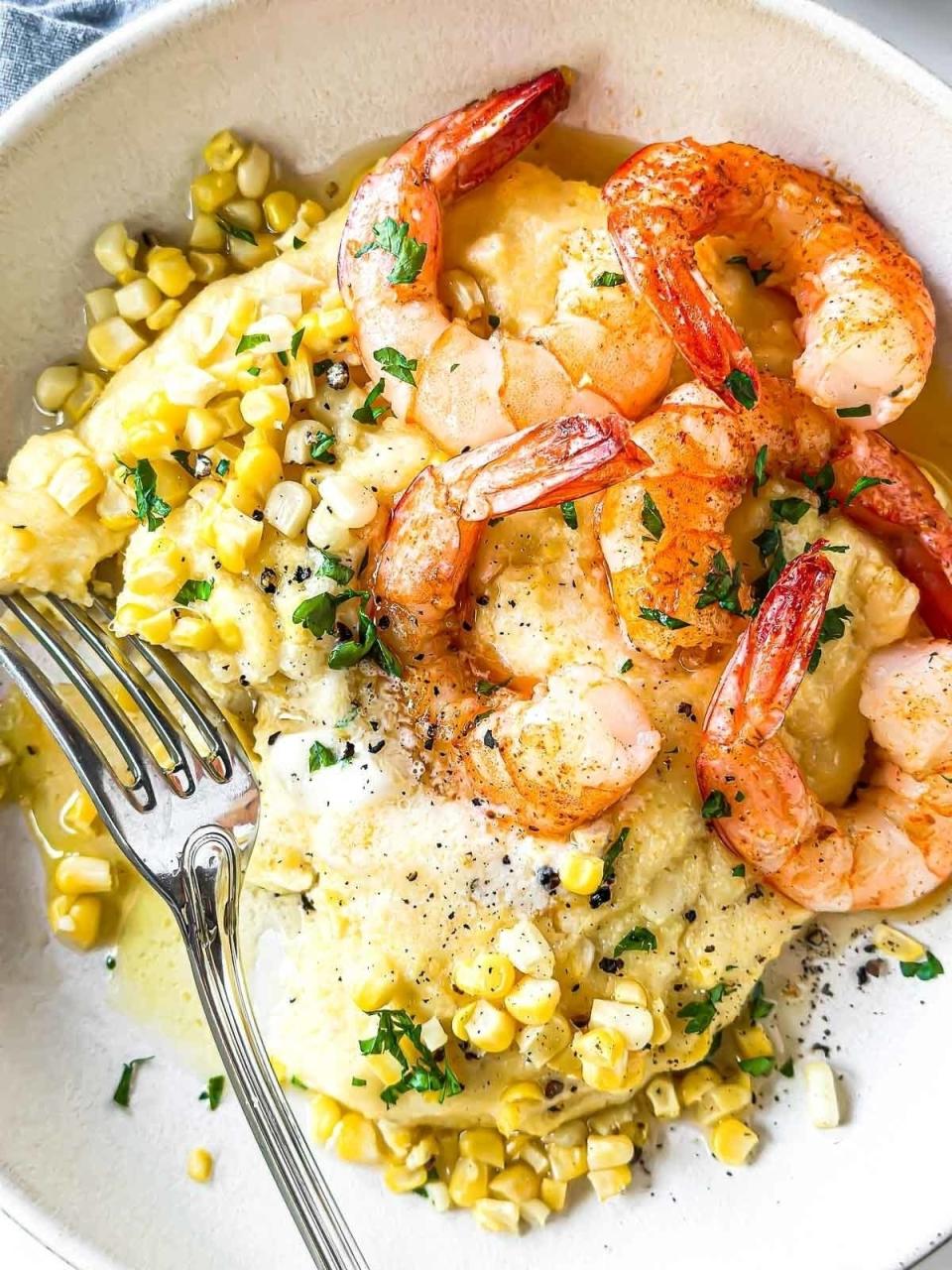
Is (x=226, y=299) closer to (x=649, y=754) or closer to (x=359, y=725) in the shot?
(x=359, y=725)

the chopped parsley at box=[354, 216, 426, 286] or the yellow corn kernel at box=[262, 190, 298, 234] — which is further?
the yellow corn kernel at box=[262, 190, 298, 234]

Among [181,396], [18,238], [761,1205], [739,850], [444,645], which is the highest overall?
[18,238]

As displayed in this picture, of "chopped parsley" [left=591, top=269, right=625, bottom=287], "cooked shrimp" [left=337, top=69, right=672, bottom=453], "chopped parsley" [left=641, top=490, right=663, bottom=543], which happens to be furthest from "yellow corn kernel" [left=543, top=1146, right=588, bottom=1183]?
"chopped parsley" [left=591, top=269, right=625, bottom=287]

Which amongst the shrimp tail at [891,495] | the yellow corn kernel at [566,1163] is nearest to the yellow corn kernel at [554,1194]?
the yellow corn kernel at [566,1163]

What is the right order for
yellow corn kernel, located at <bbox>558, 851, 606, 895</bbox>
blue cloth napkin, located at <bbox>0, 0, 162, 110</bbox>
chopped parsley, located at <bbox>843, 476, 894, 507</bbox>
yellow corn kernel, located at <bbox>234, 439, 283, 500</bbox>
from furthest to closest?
blue cloth napkin, located at <bbox>0, 0, 162, 110</bbox> → chopped parsley, located at <bbox>843, 476, 894, 507</bbox> → yellow corn kernel, located at <bbox>234, 439, 283, 500</bbox> → yellow corn kernel, located at <bbox>558, 851, 606, 895</bbox>

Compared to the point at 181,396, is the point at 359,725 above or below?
below

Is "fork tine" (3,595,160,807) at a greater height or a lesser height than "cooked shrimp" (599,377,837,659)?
greater

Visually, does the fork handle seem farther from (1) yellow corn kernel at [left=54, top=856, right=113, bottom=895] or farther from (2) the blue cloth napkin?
(2) the blue cloth napkin

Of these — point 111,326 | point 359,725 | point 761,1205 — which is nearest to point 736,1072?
point 761,1205

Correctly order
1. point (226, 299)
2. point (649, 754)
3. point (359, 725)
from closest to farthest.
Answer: point (649, 754)
point (359, 725)
point (226, 299)
